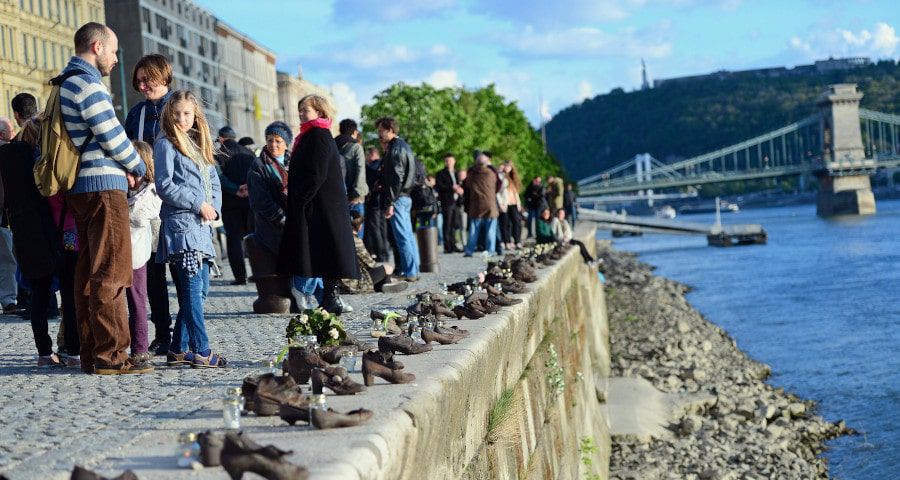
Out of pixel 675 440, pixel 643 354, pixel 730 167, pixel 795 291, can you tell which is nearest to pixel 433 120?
pixel 795 291

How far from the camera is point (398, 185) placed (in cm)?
1314

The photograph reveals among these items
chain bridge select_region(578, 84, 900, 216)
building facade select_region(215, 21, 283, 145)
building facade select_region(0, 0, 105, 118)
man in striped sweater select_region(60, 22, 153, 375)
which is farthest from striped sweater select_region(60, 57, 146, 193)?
chain bridge select_region(578, 84, 900, 216)

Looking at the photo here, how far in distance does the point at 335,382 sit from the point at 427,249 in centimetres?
1067

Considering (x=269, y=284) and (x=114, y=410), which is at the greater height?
(x=269, y=284)

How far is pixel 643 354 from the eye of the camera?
2442 cm

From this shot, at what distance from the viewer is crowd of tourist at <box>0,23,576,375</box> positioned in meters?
6.48

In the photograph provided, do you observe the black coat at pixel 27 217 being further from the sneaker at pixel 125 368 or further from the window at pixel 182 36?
the window at pixel 182 36

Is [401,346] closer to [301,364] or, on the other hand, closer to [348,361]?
[348,361]

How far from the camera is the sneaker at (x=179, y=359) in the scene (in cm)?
690

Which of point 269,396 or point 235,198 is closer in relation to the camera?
point 269,396

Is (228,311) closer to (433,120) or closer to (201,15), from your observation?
(433,120)

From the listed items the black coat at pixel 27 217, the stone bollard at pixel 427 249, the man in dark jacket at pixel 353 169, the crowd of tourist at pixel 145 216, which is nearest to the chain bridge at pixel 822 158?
the stone bollard at pixel 427 249

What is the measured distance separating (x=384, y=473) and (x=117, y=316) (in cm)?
314

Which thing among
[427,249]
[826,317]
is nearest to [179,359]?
[427,249]
